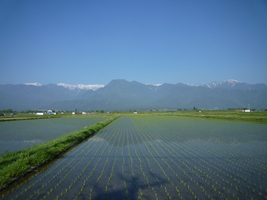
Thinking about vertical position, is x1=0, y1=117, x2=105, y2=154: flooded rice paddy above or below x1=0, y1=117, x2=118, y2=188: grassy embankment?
below

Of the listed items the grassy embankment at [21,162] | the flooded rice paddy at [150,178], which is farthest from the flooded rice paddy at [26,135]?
the flooded rice paddy at [150,178]

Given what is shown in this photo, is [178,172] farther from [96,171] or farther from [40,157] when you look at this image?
[40,157]

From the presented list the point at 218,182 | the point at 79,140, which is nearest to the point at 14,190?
the point at 218,182

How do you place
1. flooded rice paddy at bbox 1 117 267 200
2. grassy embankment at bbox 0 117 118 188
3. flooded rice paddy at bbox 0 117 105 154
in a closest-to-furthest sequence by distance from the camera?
flooded rice paddy at bbox 1 117 267 200 < grassy embankment at bbox 0 117 118 188 < flooded rice paddy at bbox 0 117 105 154

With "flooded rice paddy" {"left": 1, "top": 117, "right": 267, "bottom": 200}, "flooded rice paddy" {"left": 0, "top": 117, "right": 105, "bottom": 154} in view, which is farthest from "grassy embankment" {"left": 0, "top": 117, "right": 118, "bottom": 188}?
"flooded rice paddy" {"left": 0, "top": 117, "right": 105, "bottom": 154}

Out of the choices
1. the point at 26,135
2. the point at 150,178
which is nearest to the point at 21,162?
the point at 150,178

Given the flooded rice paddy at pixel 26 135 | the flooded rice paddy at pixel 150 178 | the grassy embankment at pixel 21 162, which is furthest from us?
the flooded rice paddy at pixel 26 135

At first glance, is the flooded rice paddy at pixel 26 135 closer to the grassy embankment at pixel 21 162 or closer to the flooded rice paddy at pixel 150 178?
the grassy embankment at pixel 21 162

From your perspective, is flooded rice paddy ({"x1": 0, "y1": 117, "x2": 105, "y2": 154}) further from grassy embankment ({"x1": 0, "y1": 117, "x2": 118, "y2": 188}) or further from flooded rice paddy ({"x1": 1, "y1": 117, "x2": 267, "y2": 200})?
flooded rice paddy ({"x1": 1, "y1": 117, "x2": 267, "y2": 200})

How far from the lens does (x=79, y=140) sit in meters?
15.9

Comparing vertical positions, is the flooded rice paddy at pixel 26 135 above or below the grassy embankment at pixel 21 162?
below

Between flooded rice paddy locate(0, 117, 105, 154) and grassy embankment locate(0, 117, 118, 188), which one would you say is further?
flooded rice paddy locate(0, 117, 105, 154)

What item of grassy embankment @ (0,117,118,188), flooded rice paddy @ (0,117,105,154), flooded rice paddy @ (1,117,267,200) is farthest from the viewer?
flooded rice paddy @ (0,117,105,154)

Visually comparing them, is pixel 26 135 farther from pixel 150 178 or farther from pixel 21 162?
pixel 150 178
